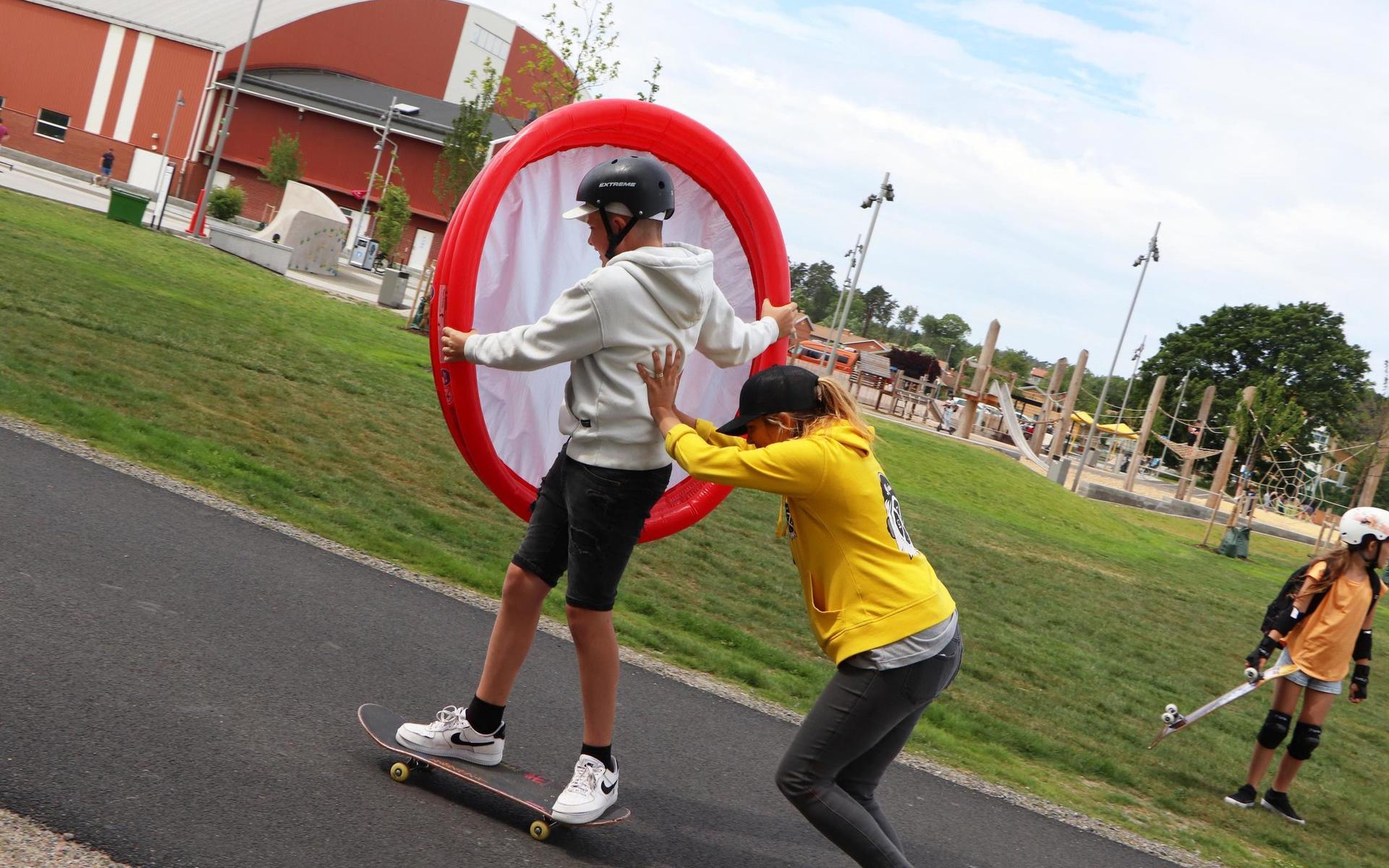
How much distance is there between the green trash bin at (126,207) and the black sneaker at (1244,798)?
2930 centimetres

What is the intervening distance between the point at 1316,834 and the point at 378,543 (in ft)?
19.9

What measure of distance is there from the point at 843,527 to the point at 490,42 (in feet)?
229

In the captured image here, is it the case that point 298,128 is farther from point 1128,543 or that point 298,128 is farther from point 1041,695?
point 1041,695

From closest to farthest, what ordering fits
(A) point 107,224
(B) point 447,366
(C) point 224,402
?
1. (B) point 447,366
2. (C) point 224,402
3. (A) point 107,224

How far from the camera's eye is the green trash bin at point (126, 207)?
29.7 m

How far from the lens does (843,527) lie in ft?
12.4

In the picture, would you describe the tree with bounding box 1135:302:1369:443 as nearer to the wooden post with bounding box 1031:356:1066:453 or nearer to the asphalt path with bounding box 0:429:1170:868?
the wooden post with bounding box 1031:356:1066:453

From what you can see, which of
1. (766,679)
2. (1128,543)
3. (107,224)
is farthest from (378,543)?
(107,224)

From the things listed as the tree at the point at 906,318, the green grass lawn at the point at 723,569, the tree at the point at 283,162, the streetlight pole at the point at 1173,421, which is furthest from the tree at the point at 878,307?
the green grass lawn at the point at 723,569

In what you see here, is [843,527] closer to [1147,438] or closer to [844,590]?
[844,590]

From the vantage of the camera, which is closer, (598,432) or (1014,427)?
(598,432)

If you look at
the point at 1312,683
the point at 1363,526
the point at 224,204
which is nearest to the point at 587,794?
A: the point at 1312,683

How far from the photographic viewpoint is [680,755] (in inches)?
215

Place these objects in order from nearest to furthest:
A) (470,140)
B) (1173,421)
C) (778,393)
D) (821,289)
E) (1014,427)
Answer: (778,393) < (470,140) < (1173,421) < (1014,427) < (821,289)
